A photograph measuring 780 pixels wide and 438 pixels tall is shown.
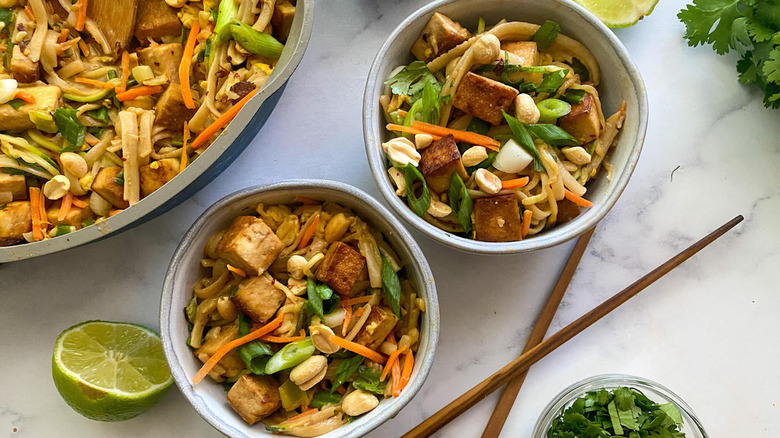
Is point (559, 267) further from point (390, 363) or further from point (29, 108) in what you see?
point (29, 108)

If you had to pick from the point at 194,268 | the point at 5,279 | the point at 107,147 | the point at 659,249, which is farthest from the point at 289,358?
the point at 659,249

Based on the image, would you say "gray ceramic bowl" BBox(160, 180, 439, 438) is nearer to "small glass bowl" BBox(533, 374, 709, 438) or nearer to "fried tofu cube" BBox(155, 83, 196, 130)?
"fried tofu cube" BBox(155, 83, 196, 130)

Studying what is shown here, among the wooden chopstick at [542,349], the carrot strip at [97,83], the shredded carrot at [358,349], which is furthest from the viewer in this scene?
the wooden chopstick at [542,349]

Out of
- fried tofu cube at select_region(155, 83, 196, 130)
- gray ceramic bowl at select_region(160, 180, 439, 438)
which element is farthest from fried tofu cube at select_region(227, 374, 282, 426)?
fried tofu cube at select_region(155, 83, 196, 130)

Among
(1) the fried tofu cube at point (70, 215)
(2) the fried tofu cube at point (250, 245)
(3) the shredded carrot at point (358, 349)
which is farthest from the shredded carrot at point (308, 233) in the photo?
(1) the fried tofu cube at point (70, 215)

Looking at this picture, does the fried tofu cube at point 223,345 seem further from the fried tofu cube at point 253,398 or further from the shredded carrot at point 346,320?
the shredded carrot at point 346,320

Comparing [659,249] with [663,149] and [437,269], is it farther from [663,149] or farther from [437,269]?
[437,269]

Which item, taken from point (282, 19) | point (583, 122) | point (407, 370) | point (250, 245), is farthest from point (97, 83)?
point (583, 122)
